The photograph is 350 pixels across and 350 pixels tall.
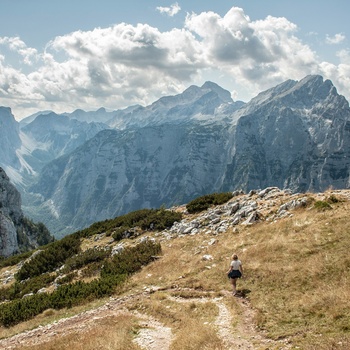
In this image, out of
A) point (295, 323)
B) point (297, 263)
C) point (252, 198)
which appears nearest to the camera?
point (295, 323)

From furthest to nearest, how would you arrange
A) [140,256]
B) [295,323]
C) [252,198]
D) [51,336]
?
[252,198]
[140,256]
[51,336]
[295,323]

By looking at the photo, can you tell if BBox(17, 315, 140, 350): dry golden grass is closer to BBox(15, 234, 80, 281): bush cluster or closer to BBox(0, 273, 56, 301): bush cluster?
BBox(0, 273, 56, 301): bush cluster

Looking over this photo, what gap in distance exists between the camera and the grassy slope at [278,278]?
13298mm

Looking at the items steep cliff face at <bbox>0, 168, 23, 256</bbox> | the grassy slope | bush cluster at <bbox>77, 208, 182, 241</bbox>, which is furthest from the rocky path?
steep cliff face at <bbox>0, 168, 23, 256</bbox>

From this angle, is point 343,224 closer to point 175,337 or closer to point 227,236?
point 227,236

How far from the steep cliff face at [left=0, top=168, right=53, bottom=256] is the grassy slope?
97162mm

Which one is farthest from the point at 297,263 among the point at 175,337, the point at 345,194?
the point at 345,194

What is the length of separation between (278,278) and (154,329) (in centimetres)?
751

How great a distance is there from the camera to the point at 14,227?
12219cm

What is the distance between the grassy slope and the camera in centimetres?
1330

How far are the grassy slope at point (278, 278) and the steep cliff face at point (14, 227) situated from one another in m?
97.2

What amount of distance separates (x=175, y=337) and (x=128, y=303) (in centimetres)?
665

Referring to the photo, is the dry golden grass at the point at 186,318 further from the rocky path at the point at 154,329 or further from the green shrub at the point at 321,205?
the green shrub at the point at 321,205

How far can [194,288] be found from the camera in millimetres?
20688
